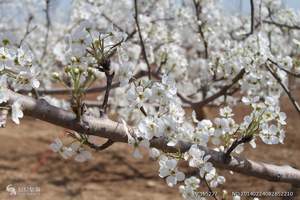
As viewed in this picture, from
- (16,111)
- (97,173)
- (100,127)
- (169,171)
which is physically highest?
(16,111)

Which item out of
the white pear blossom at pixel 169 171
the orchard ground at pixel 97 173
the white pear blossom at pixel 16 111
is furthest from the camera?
the orchard ground at pixel 97 173

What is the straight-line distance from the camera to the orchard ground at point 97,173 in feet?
19.0

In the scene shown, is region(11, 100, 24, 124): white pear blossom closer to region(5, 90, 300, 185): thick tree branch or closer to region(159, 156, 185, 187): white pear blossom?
region(5, 90, 300, 185): thick tree branch

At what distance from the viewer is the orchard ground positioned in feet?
19.0

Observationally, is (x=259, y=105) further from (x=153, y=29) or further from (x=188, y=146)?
(x=153, y=29)

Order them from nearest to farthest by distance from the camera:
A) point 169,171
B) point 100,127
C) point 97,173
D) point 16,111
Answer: point 16,111
point 100,127
point 169,171
point 97,173

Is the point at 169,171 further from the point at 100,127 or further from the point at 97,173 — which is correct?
the point at 97,173

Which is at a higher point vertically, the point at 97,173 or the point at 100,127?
the point at 100,127

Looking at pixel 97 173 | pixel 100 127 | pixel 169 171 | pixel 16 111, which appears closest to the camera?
pixel 16 111

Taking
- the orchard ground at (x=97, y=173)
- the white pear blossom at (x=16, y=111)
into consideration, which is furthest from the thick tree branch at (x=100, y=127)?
the orchard ground at (x=97, y=173)

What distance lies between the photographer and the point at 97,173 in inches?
258

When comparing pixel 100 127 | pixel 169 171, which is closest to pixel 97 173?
pixel 169 171

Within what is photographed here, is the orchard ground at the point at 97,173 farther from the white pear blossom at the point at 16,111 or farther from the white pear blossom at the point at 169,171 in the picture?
the white pear blossom at the point at 16,111


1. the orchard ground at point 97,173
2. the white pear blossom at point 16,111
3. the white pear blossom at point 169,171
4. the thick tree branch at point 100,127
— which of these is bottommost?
the orchard ground at point 97,173
